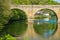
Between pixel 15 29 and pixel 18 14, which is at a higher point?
pixel 18 14

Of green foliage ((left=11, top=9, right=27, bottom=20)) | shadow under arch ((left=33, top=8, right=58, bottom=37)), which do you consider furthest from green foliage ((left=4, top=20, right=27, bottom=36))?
green foliage ((left=11, top=9, right=27, bottom=20))

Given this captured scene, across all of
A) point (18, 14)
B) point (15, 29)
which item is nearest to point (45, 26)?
point (15, 29)

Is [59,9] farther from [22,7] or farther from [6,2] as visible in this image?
[6,2]

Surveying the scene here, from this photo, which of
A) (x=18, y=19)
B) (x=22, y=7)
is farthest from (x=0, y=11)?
(x=18, y=19)

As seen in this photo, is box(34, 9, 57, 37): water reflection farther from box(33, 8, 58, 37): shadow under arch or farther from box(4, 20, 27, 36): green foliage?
box(4, 20, 27, 36): green foliage

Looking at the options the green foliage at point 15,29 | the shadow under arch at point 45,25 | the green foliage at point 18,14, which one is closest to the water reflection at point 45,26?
the shadow under arch at point 45,25

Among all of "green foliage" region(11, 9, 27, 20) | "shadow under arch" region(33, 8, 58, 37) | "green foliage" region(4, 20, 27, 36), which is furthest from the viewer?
"green foliage" region(11, 9, 27, 20)

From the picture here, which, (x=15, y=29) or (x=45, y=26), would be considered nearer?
(x=15, y=29)

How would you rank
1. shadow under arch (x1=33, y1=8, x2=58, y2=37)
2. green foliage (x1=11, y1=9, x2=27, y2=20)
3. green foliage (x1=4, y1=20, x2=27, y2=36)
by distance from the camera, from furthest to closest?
green foliage (x1=11, y1=9, x2=27, y2=20) → shadow under arch (x1=33, y1=8, x2=58, y2=37) → green foliage (x1=4, y1=20, x2=27, y2=36)

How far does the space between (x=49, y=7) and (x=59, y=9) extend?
7.27ft

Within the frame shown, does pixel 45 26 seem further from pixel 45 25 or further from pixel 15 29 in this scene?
pixel 15 29

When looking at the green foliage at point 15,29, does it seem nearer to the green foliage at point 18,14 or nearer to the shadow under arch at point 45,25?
the shadow under arch at point 45,25

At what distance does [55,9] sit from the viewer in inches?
2056

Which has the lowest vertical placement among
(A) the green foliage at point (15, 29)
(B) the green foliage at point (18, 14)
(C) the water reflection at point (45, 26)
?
(C) the water reflection at point (45, 26)
